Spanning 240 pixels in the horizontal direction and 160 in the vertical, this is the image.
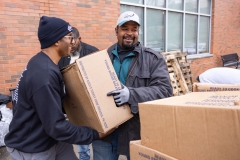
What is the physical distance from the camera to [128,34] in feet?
7.11

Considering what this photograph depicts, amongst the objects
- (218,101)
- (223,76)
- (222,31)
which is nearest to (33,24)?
(223,76)

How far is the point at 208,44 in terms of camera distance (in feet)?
30.3

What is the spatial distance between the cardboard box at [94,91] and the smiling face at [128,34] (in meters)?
0.44

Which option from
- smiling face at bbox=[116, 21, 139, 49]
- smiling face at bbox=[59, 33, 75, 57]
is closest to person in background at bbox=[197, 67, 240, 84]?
smiling face at bbox=[116, 21, 139, 49]

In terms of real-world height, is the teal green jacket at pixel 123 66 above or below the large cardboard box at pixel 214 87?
above

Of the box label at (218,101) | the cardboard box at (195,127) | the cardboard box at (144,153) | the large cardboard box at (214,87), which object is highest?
the large cardboard box at (214,87)

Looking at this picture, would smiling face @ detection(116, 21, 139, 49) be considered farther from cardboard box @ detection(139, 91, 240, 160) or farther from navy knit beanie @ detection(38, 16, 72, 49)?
Result: cardboard box @ detection(139, 91, 240, 160)

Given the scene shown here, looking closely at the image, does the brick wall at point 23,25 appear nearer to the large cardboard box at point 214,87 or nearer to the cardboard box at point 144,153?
the cardboard box at point 144,153

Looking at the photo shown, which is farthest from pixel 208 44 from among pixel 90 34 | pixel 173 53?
pixel 90 34

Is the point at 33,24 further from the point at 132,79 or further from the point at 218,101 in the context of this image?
the point at 218,101

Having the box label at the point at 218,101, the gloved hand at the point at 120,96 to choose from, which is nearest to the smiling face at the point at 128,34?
the gloved hand at the point at 120,96

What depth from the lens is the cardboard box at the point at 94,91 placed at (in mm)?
1634

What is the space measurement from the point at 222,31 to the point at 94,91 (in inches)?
361

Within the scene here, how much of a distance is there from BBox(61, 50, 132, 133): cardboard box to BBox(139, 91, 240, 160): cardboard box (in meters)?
0.35
